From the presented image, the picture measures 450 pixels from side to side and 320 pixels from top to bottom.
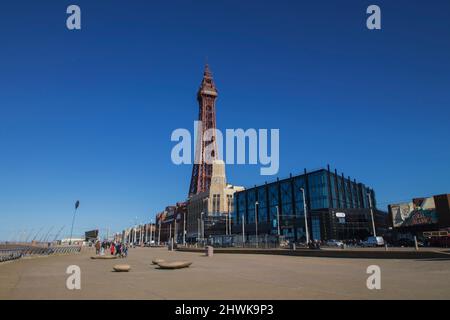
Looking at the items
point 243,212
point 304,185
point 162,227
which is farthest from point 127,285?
point 162,227

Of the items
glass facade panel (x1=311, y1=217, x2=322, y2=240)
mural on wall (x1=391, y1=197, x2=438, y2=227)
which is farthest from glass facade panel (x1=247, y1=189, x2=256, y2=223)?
mural on wall (x1=391, y1=197, x2=438, y2=227)

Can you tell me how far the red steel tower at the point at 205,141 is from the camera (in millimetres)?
154875

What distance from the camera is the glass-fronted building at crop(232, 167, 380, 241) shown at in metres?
81.9

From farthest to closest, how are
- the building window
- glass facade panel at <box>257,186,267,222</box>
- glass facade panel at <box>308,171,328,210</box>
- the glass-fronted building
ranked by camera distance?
the building window, glass facade panel at <box>257,186,267,222</box>, glass facade panel at <box>308,171,328,210</box>, the glass-fronted building

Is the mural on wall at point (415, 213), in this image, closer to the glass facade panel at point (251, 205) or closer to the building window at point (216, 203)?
the glass facade panel at point (251, 205)

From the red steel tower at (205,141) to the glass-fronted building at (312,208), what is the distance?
43.5m

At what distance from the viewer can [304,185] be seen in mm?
92438

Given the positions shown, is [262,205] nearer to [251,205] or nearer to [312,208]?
[251,205]

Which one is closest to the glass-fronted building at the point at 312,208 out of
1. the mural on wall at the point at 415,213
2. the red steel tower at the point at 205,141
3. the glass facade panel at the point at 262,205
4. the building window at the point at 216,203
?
the glass facade panel at the point at 262,205

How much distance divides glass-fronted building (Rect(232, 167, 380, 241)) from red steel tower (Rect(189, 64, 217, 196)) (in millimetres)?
43504

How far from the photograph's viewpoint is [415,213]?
191 ft

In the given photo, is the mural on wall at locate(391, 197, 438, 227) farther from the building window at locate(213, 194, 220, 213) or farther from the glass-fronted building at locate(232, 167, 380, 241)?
the building window at locate(213, 194, 220, 213)
